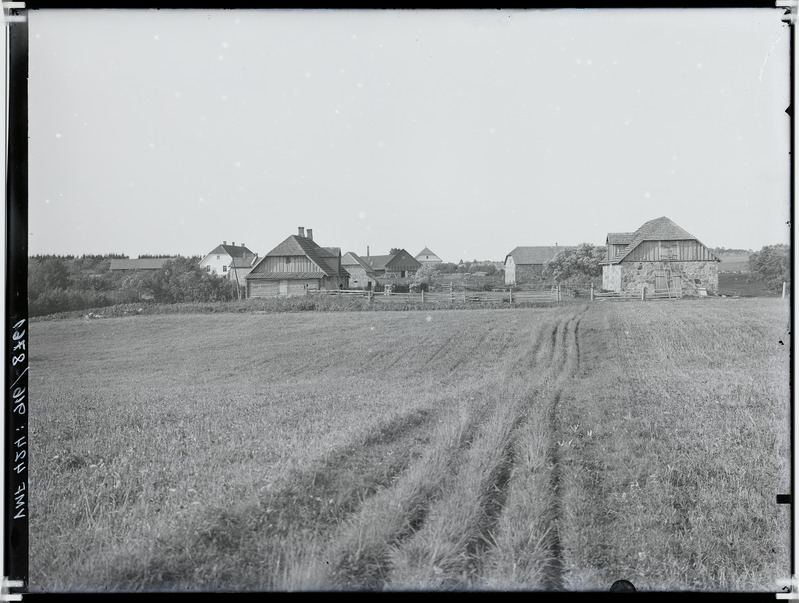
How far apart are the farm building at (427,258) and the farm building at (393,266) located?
3 centimetres

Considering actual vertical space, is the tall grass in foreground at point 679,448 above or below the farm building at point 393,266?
below

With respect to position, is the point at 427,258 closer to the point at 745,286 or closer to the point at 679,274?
the point at 679,274

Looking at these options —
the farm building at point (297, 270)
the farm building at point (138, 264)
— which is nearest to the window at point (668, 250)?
the farm building at point (297, 270)

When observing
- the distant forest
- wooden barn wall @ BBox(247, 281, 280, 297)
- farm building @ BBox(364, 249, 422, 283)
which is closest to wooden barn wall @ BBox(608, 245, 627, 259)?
farm building @ BBox(364, 249, 422, 283)

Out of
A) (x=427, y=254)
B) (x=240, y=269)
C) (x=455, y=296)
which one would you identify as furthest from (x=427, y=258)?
(x=240, y=269)

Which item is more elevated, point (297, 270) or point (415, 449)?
point (297, 270)

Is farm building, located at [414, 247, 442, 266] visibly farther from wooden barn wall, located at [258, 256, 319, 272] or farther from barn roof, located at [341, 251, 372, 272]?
wooden barn wall, located at [258, 256, 319, 272]

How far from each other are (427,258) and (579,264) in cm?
100

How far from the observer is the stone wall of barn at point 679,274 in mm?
3016

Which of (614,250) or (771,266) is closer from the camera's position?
(771,266)

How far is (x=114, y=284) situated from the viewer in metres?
3.10

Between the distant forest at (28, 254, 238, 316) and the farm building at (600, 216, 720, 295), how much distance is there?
2.53 m

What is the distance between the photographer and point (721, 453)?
9.37ft

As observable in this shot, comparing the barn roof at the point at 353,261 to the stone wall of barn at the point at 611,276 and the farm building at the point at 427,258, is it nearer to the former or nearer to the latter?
the farm building at the point at 427,258
